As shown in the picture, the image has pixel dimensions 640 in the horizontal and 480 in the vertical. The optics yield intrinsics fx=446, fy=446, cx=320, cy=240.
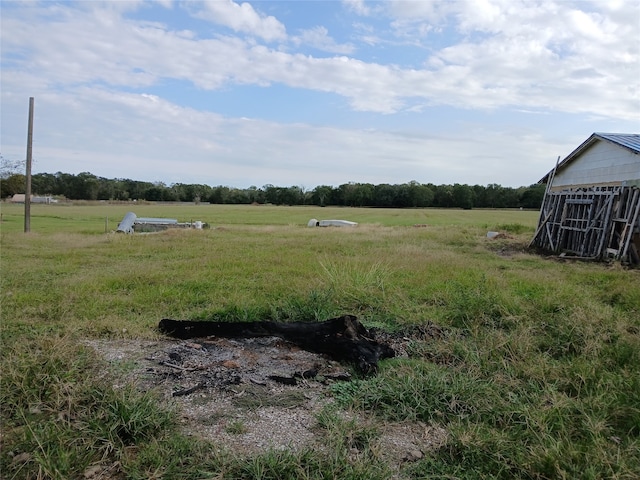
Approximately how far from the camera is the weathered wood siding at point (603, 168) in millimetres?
12961

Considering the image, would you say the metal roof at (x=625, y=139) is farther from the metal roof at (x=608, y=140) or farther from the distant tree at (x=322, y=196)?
the distant tree at (x=322, y=196)

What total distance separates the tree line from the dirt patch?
77.3 meters

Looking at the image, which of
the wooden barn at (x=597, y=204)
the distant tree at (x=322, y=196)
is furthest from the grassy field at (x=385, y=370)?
the distant tree at (x=322, y=196)

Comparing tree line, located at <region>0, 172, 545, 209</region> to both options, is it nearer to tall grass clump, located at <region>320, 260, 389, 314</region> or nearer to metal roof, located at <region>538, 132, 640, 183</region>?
metal roof, located at <region>538, 132, 640, 183</region>

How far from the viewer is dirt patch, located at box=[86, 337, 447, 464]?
311 centimetres

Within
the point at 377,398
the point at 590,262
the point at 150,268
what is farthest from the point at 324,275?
the point at 590,262

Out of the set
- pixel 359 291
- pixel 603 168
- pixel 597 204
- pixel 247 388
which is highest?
pixel 603 168

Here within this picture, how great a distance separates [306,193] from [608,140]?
79.9 metres

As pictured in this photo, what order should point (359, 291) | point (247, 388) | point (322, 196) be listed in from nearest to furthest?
point (247, 388)
point (359, 291)
point (322, 196)

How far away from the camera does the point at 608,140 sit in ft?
45.9

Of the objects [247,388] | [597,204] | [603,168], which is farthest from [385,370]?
[603,168]

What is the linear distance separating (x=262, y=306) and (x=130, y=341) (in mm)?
1983

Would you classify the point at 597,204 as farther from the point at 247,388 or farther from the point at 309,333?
the point at 247,388

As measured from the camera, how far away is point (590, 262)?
41.5ft
